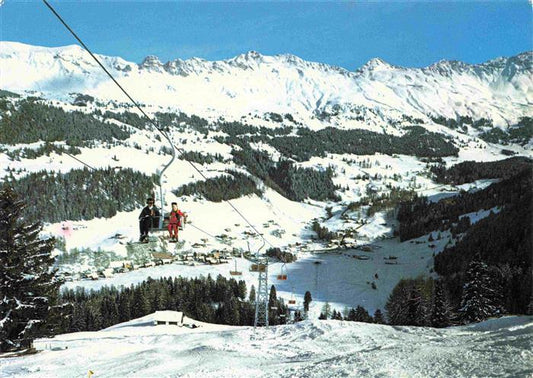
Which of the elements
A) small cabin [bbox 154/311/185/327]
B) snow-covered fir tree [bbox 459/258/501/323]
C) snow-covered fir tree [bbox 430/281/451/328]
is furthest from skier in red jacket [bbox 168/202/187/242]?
small cabin [bbox 154/311/185/327]

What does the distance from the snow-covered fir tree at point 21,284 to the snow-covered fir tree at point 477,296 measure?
38449 mm

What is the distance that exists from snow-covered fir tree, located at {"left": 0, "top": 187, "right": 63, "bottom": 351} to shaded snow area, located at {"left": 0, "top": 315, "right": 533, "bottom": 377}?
1.55m

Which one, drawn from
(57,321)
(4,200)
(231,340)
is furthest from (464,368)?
(4,200)

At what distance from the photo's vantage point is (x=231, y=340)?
24.2m

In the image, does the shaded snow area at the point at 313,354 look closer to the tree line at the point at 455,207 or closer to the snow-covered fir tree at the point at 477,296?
the snow-covered fir tree at the point at 477,296

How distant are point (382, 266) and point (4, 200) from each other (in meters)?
129

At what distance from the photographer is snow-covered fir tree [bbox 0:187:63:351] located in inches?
884

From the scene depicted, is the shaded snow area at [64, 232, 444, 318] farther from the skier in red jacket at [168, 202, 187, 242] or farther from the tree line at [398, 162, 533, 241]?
the skier in red jacket at [168, 202, 187, 242]

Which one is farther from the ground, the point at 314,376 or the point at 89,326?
the point at 314,376

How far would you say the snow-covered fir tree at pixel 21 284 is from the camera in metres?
22.5

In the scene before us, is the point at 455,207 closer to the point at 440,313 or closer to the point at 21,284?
the point at 440,313

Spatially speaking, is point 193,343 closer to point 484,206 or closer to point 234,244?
point 234,244

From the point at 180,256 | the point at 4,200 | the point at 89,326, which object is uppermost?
the point at 4,200

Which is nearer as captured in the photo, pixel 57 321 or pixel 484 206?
pixel 57 321
